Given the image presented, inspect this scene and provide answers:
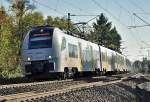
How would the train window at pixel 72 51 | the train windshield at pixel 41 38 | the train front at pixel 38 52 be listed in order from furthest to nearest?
the train window at pixel 72 51 → the train windshield at pixel 41 38 → the train front at pixel 38 52

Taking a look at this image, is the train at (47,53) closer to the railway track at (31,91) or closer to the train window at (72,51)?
the train window at (72,51)

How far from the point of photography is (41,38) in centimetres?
2550

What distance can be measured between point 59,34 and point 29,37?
6.04 ft

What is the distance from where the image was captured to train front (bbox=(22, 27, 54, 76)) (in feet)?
81.8

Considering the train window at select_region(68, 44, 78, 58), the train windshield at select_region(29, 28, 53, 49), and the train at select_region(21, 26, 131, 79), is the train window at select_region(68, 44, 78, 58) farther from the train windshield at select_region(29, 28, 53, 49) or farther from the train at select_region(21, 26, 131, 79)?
the train windshield at select_region(29, 28, 53, 49)

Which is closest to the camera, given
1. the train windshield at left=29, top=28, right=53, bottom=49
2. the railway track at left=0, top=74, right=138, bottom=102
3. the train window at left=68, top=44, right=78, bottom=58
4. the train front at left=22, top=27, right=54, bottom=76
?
the railway track at left=0, top=74, right=138, bottom=102

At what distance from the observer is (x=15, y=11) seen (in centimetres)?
6084

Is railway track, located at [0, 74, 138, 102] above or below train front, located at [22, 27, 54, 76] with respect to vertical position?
below

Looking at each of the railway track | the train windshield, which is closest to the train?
the train windshield

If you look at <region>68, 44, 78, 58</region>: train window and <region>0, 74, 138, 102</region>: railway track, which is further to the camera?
<region>68, 44, 78, 58</region>: train window

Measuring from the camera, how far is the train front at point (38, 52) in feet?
81.8

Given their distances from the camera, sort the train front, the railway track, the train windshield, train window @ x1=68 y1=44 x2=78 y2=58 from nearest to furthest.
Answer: the railway track
the train front
the train windshield
train window @ x1=68 y1=44 x2=78 y2=58

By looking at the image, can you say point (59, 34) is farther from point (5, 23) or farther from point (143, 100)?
point (5, 23)

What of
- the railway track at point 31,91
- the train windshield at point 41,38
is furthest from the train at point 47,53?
the railway track at point 31,91
